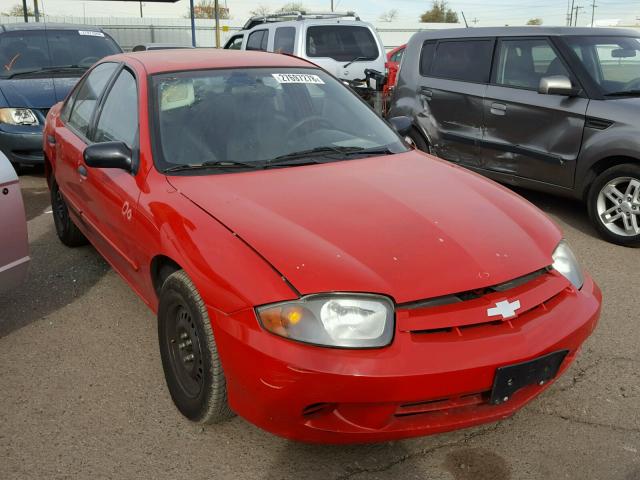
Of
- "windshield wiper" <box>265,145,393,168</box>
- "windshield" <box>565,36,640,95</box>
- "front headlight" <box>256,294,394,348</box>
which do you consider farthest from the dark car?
"front headlight" <box>256,294,394,348</box>

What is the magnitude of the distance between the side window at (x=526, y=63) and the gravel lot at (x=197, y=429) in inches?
106

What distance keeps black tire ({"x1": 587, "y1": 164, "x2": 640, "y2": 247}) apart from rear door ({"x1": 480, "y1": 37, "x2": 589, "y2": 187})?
0.26m

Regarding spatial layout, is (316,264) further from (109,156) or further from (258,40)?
(258,40)

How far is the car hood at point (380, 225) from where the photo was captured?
2350 mm

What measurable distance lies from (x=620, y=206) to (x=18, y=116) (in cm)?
619

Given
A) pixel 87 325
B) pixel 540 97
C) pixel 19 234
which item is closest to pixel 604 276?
pixel 540 97

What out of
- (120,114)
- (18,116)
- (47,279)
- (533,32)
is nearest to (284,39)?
(18,116)

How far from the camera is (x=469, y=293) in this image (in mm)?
2393

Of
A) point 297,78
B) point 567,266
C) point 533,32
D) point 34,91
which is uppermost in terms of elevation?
point 533,32

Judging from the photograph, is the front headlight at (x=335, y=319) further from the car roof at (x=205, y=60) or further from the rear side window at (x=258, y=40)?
the rear side window at (x=258, y=40)

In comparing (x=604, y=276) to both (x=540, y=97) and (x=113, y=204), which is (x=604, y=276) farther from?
(x=113, y=204)

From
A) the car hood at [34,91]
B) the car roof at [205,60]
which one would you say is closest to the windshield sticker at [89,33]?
the car hood at [34,91]

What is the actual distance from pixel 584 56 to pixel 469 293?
4.09 metres

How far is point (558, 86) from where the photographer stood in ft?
17.5
